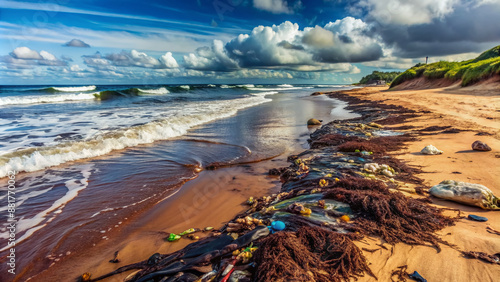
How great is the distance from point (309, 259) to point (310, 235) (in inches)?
14.8

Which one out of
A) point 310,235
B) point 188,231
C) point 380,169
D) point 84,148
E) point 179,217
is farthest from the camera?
point 84,148

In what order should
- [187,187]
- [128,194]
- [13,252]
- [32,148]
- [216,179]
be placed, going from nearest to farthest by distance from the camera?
[13,252] → [128,194] → [187,187] → [216,179] → [32,148]

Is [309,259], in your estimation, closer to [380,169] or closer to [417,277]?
[417,277]

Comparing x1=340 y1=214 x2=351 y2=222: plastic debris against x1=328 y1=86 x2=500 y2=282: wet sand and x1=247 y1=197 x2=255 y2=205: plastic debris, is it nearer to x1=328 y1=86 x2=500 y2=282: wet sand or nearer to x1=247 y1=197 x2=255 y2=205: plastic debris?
x1=328 y1=86 x2=500 y2=282: wet sand

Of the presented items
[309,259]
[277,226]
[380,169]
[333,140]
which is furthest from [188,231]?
[333,140]

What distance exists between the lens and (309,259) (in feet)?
7.71

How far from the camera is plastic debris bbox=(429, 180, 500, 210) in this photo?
10.8 ft

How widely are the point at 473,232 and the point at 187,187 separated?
4.93 metres

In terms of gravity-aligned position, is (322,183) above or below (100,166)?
above

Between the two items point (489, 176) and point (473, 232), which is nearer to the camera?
point (473, 232)

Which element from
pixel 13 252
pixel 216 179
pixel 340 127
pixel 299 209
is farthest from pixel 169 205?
pixel 340 127

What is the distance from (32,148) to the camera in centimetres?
754

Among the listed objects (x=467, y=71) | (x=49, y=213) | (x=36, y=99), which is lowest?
(x=49, y=213)

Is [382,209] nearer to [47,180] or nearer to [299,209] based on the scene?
[299,209]
